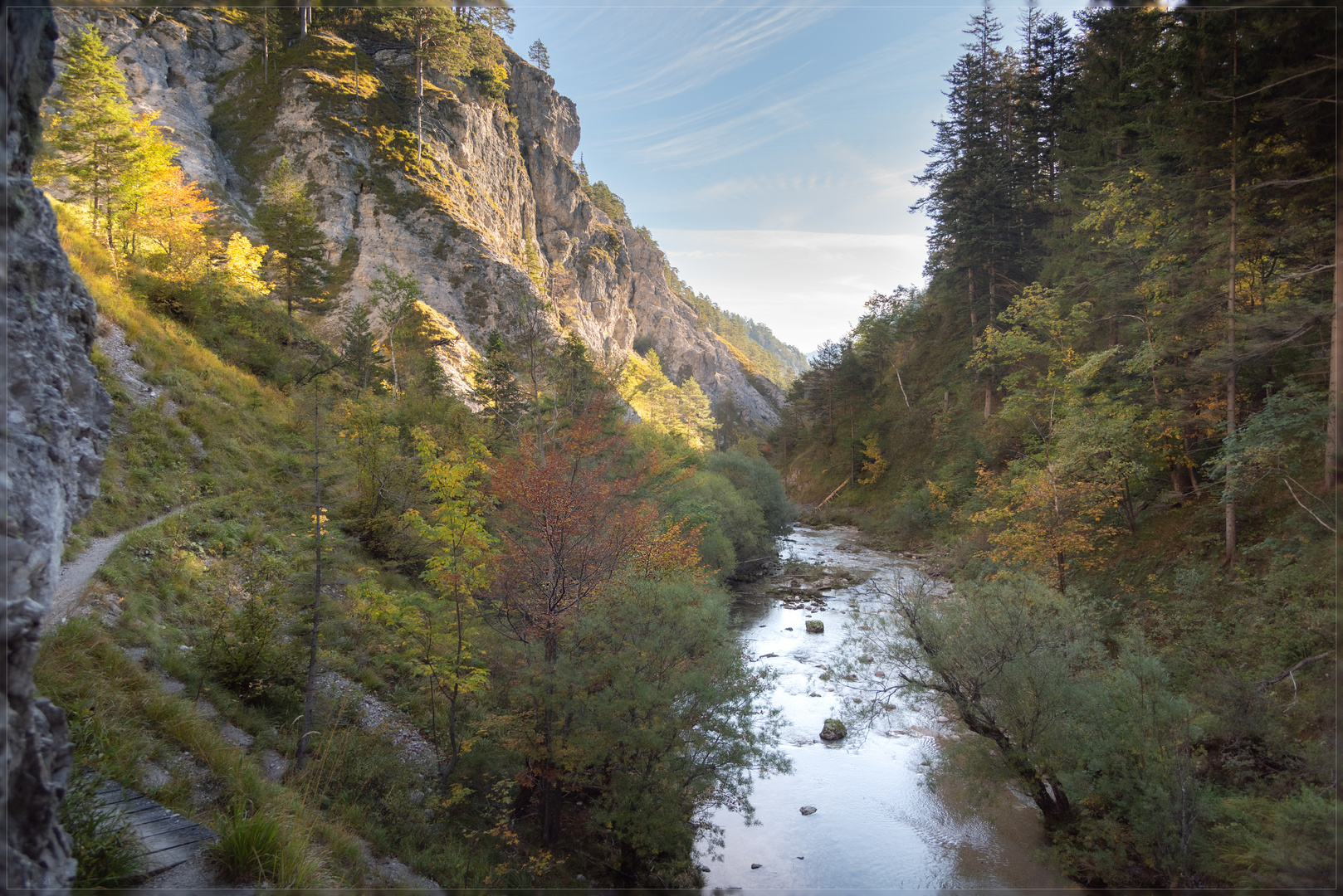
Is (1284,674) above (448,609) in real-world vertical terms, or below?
below

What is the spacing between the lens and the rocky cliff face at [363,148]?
44781mm

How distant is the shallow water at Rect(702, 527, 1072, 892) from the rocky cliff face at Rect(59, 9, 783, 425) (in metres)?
33.0

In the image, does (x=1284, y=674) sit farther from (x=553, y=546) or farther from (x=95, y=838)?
(x=95, y=838)

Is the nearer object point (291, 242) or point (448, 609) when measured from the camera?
point (448, 609)

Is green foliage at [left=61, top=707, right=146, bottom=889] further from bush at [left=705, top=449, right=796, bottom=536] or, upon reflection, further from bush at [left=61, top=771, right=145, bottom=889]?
bush at [left=705, top=449, right=796, bottom=536]

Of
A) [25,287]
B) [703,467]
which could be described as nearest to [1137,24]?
[25,287]

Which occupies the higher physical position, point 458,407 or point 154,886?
point 458,407

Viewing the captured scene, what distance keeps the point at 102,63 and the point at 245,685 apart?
79.8 ft

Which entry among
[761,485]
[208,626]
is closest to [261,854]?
[208,626]

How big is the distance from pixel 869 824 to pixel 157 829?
1391 cm

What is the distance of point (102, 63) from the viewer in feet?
64.3

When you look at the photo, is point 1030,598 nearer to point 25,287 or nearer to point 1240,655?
point 1240,655

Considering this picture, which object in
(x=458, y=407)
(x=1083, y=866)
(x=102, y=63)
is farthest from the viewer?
(x=458, y=407)

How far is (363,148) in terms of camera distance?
1970 inches
